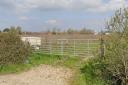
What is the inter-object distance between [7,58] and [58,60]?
3672 millimetres

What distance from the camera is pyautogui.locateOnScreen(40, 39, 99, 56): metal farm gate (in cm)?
2723

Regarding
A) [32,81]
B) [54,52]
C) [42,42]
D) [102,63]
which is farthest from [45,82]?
[42,42]

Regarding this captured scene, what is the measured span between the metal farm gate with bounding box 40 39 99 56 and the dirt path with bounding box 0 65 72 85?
5444 millimetres

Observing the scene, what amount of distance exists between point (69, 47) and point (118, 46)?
12741 mm

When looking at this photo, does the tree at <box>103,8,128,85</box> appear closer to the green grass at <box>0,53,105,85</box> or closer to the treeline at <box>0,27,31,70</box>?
the green grass at <box>0,53,105,85</box>

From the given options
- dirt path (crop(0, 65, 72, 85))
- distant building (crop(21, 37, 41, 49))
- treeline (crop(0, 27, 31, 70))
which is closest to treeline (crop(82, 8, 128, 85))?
dirt path (crop(0, 65, 72, 85))

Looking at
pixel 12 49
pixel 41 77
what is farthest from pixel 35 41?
pixel 41 77

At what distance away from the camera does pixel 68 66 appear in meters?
22.5

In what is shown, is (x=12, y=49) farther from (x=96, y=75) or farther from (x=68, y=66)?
A: (x=96, y=75)

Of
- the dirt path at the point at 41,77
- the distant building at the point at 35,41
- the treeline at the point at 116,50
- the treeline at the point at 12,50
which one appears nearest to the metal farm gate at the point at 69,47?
the distant building at the point at 35,41

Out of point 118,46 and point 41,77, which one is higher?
point 118,46

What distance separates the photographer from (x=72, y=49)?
28609 mm

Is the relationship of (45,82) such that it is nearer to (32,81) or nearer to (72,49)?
(32,81)

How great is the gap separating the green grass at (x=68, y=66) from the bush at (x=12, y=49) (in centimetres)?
64
